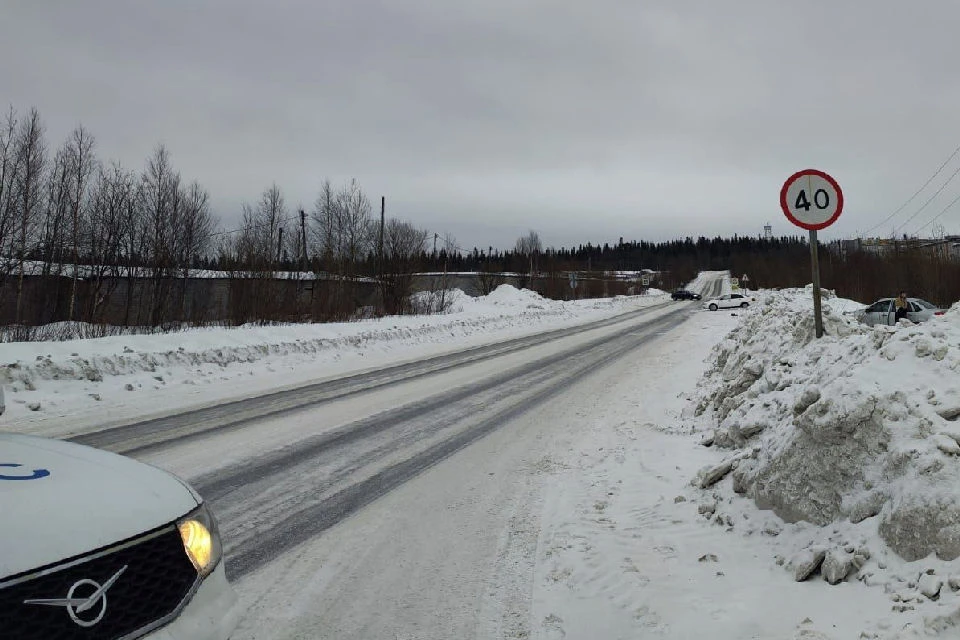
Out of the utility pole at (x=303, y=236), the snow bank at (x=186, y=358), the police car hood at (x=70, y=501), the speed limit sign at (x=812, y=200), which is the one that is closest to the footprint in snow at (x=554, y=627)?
the police car hood at (x=70, y=501)

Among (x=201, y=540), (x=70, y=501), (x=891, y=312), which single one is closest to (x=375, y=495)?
(x=201, y=540)

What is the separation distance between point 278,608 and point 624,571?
227 cm

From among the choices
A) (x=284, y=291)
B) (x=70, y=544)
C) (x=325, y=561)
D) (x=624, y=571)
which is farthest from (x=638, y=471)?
(x=284, y=291)

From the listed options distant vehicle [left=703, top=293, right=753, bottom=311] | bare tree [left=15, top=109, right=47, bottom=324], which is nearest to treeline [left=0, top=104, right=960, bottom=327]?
bare tree [left=15, top=109, right=47, bottom=324]

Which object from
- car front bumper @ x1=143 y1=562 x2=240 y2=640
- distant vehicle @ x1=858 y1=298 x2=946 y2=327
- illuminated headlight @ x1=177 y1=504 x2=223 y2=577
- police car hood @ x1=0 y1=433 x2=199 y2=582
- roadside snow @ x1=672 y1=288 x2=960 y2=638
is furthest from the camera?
distant vehicle @ x1=858 y1=298 x2=946 y2=327

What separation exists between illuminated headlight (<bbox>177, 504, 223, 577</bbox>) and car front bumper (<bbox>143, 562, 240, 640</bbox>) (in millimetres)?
48

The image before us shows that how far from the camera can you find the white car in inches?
68.9

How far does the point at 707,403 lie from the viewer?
821 centimetres

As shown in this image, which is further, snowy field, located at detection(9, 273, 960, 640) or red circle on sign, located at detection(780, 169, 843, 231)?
red circle on sign, located at detection(780, 169, 843, 231)

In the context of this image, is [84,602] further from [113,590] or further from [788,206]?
[788,206]

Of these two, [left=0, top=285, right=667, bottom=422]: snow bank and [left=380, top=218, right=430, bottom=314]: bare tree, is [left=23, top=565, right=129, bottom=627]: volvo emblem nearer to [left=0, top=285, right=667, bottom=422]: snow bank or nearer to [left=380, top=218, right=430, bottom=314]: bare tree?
[left=0, top=285, right=667, bottom=422]: snow bank

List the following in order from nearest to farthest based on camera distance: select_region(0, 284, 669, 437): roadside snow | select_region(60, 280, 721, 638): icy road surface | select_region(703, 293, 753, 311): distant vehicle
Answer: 1. select_region(60, 280, 721, 638): icy road surface
2. select_region(0, 284, 669, 437): roadside snow
3. select_region(703, 293, 753, 311): distant vehicle

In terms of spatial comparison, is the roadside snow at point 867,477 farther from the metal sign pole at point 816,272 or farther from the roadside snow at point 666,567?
the metal sign pole at point 816,272

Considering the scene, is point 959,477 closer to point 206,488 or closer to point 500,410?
point 206,488
